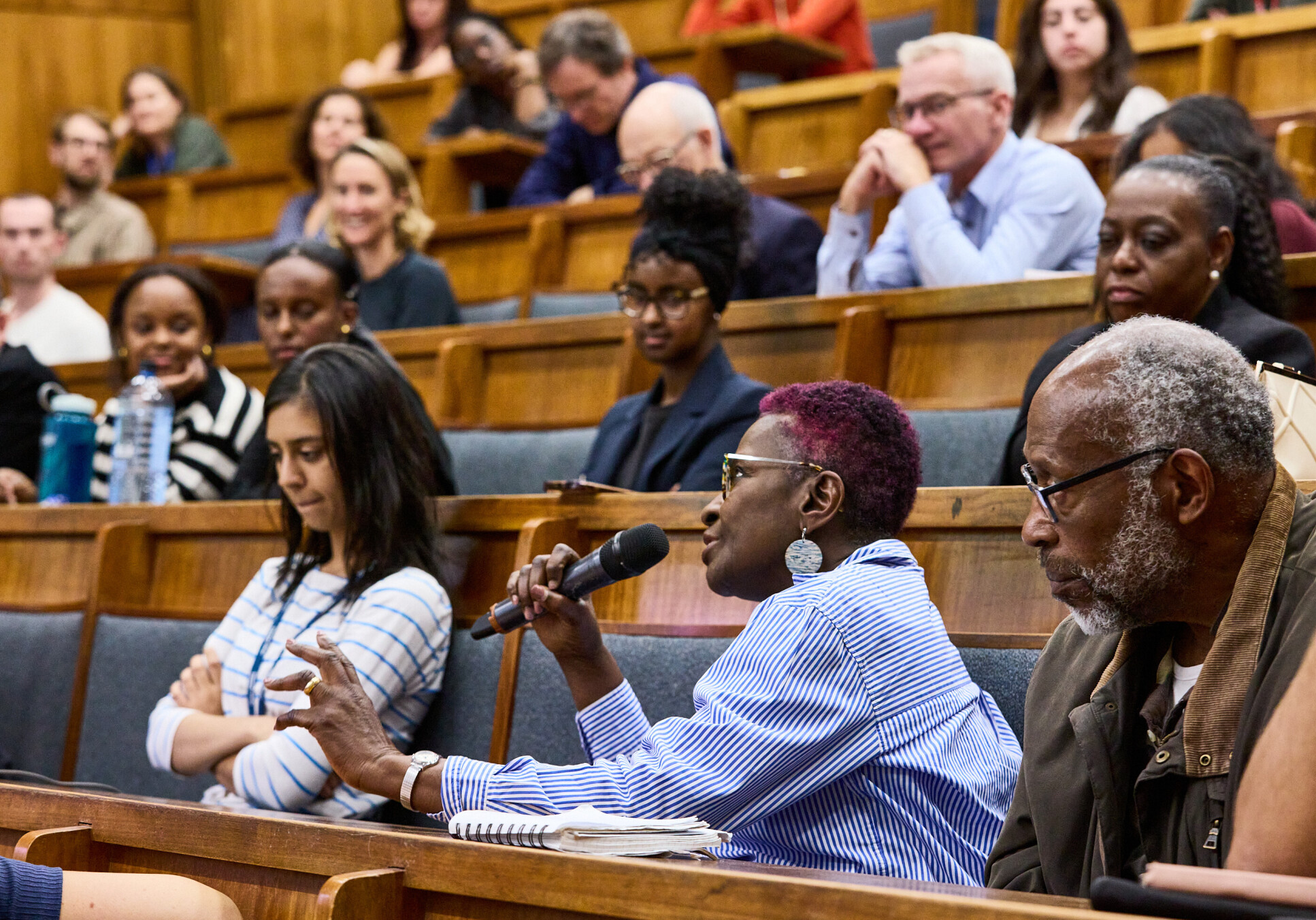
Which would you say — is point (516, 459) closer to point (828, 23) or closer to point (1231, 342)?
point (1231, 342)

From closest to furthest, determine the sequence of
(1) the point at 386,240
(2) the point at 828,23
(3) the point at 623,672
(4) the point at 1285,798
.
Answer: (4) the point at 1285,798
(3) the point at 623,672
(1) the point at 386,240
(2) the point at 828,23

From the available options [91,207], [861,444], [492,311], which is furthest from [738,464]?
[91,207]

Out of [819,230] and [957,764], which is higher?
[819,230]

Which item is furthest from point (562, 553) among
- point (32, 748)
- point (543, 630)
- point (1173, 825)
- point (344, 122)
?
point (344, 122)

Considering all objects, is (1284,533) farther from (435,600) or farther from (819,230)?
(819,230)

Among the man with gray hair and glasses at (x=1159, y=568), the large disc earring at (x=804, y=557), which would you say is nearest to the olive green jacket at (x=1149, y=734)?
the man with gray hair and glasses at (x=1159, y=568)

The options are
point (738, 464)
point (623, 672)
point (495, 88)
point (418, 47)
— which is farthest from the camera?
point (418, 47)

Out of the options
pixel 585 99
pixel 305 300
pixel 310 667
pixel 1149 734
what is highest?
pixel 585 99

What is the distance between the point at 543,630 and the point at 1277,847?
0.50 m

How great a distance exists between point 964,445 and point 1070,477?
62 cm

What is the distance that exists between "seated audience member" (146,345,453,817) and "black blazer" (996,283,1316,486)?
44 centimetres

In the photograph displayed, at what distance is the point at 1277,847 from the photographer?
0.52m

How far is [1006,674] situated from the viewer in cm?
90

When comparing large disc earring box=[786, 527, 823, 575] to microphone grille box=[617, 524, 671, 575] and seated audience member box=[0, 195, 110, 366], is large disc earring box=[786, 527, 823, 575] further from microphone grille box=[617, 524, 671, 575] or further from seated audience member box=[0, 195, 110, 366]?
seated audience member box=[0, 195, 110, 366]
